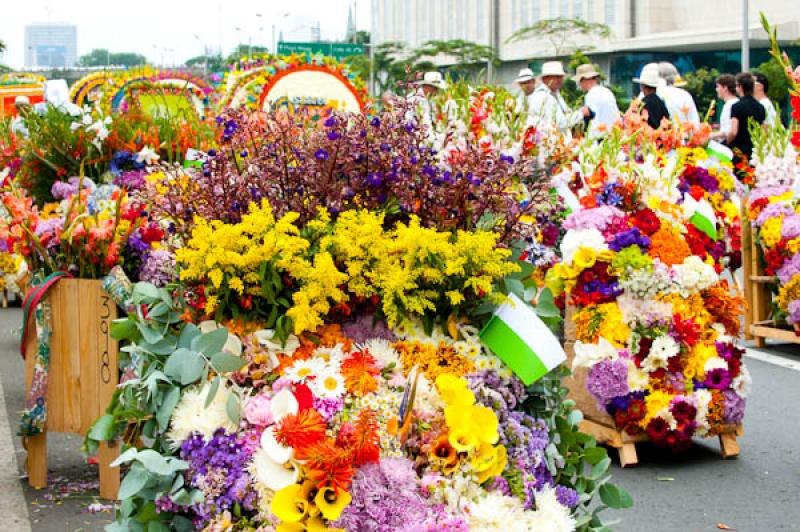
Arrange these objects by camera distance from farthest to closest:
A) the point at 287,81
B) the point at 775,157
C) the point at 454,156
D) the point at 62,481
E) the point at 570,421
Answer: the point at 287,81 → the point at 775,157 → the point at 62,481 → the point at 454,156 → the point at 570,421

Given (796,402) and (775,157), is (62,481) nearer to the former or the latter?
(796,402)

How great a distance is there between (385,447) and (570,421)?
30.6 inches

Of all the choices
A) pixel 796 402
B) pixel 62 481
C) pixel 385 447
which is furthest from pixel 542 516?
pixel 796 402

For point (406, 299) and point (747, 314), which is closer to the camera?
point (406, 299)

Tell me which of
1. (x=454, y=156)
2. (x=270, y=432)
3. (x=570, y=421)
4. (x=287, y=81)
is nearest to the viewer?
(x=270, y=432)

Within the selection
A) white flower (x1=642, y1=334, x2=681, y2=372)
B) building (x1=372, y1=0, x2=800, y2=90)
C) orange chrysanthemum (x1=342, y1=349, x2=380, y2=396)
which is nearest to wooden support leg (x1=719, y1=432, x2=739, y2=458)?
white flower (x1=642, y1=334, x2=681, y2=372)

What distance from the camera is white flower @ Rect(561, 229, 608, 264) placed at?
6734mm

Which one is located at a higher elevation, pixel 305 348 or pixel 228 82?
pixel 228 82

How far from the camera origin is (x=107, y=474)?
6.16m

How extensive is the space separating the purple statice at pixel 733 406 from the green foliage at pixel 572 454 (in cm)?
312

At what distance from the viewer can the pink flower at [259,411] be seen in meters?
3.44

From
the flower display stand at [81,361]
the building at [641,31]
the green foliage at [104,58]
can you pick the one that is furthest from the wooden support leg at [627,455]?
the green foliage at [104,58]

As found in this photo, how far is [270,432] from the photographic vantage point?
11.0 feet

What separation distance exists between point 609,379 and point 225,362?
3.57 m
